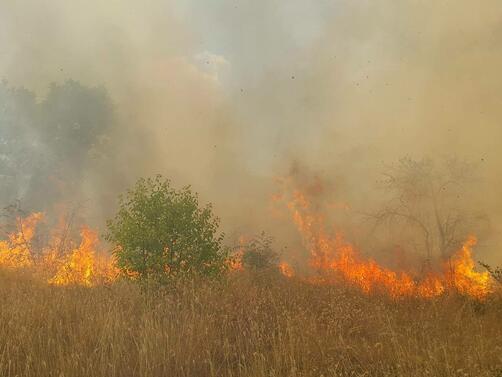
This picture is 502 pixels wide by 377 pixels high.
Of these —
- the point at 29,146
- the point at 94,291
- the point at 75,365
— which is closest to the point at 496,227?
the point at 94,291

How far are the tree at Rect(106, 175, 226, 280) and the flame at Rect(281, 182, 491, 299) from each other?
264 inches

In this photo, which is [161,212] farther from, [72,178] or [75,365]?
[72,178]

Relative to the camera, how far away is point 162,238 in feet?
35.4

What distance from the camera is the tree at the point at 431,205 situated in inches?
843

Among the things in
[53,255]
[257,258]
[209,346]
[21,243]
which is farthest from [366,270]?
[21,243]

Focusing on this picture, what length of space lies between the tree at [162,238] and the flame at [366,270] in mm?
6716

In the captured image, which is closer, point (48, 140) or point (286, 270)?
point (286, 270)

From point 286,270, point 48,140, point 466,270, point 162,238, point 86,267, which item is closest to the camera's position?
point 162,238

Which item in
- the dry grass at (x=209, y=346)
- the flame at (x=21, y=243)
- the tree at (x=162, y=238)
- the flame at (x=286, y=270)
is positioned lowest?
the dry grass at (x=209, y=346)

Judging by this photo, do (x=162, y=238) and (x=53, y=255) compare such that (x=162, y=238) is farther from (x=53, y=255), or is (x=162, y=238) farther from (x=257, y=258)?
(x=53, y=255)

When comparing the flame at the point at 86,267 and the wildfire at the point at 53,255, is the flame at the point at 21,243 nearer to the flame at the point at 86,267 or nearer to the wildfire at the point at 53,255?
the wildfire at the point at 53,255

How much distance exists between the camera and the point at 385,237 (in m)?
23.0

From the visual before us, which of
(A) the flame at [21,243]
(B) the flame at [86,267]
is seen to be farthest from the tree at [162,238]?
(A) the flame at [21,243]

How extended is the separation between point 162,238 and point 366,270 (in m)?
13.1
